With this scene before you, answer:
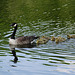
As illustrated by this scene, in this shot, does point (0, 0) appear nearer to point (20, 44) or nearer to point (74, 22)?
point (74, 22)

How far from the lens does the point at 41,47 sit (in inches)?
781

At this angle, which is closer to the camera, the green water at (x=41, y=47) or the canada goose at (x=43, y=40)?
the green water at (x=41, y=47)

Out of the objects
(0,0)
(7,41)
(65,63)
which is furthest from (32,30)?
(0,0)

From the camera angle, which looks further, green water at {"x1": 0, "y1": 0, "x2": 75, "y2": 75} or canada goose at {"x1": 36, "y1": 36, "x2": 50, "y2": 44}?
canada goose at {"x1": 36, "y1": 36, "x2": 50, "y2": 44}

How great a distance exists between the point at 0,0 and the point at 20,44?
28.9m

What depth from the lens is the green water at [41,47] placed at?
1470cm

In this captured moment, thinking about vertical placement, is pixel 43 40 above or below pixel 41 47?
above

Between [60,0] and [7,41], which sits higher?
[60,0]

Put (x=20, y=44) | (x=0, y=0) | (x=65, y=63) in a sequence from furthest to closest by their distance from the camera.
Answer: (x=0, y=0)
(x=20, y=44)
(x=65, y=63)

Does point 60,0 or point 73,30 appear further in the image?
point 60,0

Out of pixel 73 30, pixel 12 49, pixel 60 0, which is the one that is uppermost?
pixel 60 0

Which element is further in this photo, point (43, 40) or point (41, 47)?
point (43, 40)

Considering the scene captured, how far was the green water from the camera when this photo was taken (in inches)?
579

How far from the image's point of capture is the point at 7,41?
73.4ft
